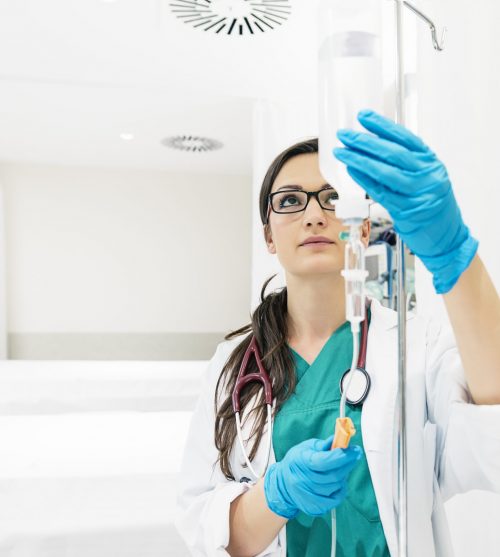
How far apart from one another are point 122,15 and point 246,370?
1.86 meters

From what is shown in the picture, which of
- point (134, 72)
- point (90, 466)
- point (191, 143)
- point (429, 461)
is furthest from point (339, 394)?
point (191, 143)

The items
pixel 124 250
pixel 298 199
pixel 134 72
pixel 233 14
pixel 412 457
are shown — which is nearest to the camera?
pixel 412 457

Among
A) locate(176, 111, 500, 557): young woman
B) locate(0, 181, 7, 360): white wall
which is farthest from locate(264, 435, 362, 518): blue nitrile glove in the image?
locate(0, 181, 7, 360): white wall

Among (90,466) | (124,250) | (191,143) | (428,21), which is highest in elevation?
(191,143)

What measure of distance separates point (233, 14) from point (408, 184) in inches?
72.0

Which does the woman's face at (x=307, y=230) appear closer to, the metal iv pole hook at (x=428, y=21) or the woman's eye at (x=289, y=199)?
the woman's eye at (x=289, y=199)

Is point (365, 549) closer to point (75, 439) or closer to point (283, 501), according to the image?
point (283, 501)

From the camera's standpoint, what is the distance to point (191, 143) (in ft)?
12.3

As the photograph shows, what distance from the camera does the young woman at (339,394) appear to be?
562 millimetres

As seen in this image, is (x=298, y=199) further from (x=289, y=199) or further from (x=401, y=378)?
(x=401, y=378)

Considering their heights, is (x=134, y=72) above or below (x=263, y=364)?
above

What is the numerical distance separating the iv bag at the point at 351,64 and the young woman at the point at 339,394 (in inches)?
1.3

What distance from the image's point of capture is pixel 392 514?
761 mm

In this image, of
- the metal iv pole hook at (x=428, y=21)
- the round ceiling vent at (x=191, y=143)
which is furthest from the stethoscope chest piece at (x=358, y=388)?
the round ceiling vent at (x=191, y=143)
